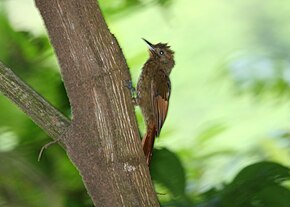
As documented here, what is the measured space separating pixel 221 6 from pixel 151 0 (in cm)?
334

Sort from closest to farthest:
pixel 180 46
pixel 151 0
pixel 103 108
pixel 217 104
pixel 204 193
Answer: pixel 103 108 → pixel 204 193 → pixel 151 0 → pixel 217 104 → pixel 180 46

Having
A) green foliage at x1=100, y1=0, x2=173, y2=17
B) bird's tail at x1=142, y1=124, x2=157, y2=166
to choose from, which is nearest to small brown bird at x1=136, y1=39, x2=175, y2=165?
bird's tail at x1=142, y1=124, x2=157, y2=166

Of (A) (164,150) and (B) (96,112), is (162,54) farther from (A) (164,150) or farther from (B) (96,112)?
(B) (96,112)

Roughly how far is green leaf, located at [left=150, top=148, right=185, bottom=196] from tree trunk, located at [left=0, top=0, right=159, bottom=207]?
1.52ft

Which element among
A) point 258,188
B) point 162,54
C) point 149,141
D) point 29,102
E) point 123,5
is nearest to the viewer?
point 29,102

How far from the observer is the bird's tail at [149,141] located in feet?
6.49

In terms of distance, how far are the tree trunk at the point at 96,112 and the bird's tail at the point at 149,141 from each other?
1.01ft

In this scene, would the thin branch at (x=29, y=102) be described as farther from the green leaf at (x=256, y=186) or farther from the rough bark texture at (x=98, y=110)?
the green leaf at (x=256, y=186)

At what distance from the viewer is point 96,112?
158 centimetres

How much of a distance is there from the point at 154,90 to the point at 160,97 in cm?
3

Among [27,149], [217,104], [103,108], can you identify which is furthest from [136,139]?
[217,104]

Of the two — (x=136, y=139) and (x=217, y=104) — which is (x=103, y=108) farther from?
(x=217, y=104)

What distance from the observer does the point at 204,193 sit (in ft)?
6.89

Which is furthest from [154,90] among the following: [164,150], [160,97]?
[164,150]
